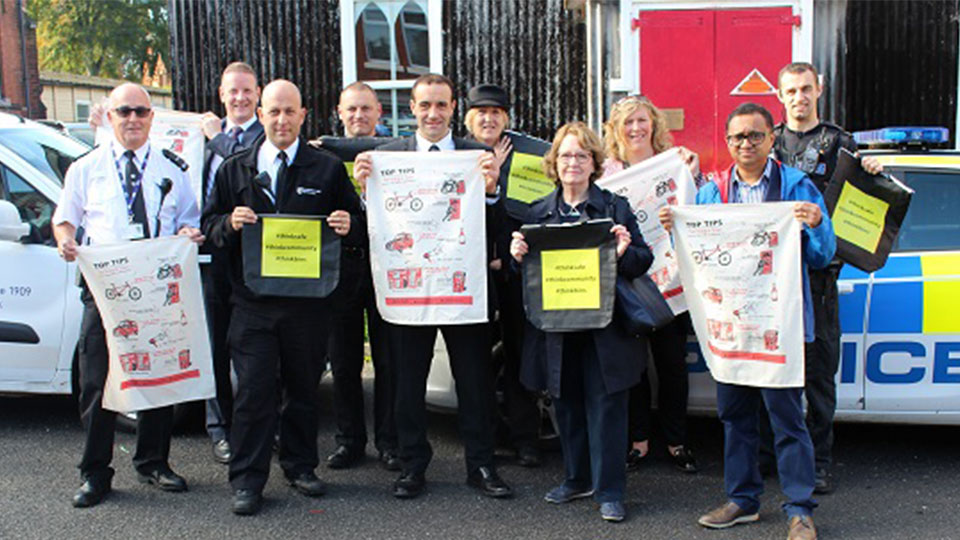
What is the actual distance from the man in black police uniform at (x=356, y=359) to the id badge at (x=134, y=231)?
1.03 m

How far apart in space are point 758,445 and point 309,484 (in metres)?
2.19

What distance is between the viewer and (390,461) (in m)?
5.26

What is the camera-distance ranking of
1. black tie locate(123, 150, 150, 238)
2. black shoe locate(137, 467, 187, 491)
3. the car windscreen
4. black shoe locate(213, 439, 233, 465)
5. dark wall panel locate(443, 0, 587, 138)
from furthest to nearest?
dark wall panel locate(443, 0, 587, 138)
the car windscreen
black shoe locate(213, 439, 233, 465)
black shoe locate(137, 467, 187, 491)
black tie locate(123, 150, 150, 238)

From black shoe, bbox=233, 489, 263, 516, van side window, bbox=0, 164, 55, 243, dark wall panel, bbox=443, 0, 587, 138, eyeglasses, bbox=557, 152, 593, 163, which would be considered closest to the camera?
eyeglasses, bbox=557, 152, 593, 163

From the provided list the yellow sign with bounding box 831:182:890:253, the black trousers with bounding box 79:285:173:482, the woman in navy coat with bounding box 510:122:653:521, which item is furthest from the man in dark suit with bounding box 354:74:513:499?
the yellow sign with bounding box 831:182:890:253

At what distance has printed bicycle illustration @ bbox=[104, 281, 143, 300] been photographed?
4691 millimetres

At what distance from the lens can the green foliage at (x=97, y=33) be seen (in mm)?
44656

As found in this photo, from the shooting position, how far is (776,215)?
4.19 meters

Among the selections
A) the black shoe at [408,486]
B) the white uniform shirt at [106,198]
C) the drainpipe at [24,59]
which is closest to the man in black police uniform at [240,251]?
the white uniform shirt at [106,198]

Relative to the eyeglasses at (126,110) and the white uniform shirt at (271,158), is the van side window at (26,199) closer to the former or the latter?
the eyeglasses at (126,110)

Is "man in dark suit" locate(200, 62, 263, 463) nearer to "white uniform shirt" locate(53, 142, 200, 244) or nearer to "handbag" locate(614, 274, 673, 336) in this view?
"white uniform shirt" locate(53, 142, 200, 244)

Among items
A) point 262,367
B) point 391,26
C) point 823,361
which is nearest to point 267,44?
point 391,26

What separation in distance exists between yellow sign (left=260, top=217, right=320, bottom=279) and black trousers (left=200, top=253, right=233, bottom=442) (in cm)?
59

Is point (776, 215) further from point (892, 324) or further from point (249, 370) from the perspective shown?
point (249, 370)
